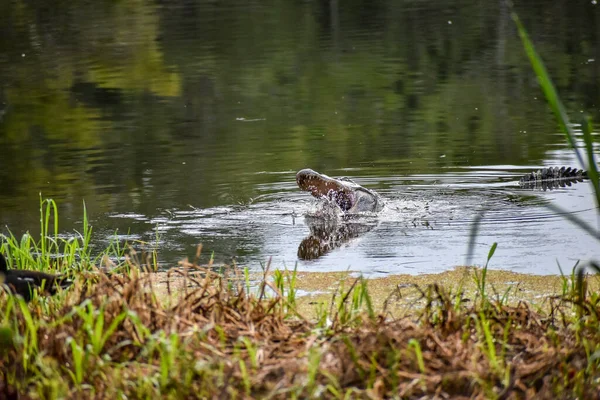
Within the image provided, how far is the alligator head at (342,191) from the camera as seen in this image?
28.7 ft

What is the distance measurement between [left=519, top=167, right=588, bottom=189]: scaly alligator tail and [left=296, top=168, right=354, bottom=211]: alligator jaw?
1869 millimetres

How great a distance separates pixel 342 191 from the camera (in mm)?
8852

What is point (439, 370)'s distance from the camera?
350 centimetres

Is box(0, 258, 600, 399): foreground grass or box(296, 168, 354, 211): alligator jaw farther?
box(296, 168, 354, 211): alligator jaw

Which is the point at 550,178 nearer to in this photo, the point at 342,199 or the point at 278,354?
the point at 342,199

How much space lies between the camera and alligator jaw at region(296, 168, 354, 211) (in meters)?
8.77

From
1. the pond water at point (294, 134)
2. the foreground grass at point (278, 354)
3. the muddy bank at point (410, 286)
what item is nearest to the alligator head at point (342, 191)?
the pond water at point (294, 134)

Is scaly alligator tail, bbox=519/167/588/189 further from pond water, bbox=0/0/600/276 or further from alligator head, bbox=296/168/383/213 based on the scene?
alligator head, bbox=296/168/383/213

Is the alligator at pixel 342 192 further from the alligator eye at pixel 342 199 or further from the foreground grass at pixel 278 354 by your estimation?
the foreground grass at pixel 278 354

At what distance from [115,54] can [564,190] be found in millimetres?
19570

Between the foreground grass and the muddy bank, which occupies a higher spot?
the foreground grass

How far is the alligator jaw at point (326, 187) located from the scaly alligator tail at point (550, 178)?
1.87 m

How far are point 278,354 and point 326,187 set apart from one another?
17.3 feet

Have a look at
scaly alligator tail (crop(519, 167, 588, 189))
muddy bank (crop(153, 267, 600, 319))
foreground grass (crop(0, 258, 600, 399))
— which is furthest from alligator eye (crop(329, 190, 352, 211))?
foreground grass (crop(0, 258, 600, 399))
